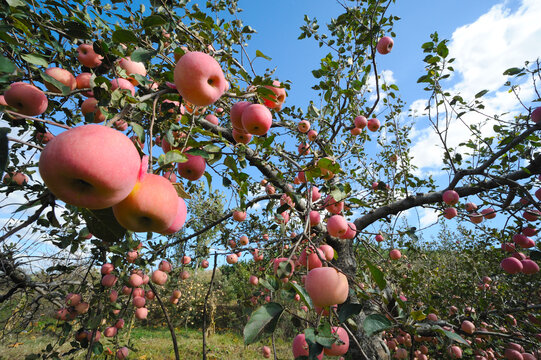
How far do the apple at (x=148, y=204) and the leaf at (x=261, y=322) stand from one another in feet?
1.74

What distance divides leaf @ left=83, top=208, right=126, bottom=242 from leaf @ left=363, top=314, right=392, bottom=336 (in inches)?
41.3

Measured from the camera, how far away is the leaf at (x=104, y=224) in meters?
0.88

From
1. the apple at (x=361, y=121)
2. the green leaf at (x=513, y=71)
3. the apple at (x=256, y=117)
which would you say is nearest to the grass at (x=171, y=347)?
the apple at (x=361, y=121)

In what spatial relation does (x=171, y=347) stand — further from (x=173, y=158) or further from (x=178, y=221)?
(x=173, y=158)

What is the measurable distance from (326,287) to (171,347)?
9.10m

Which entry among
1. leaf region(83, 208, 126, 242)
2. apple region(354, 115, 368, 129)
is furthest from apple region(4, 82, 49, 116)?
apple region(354, 115, 368, 129)

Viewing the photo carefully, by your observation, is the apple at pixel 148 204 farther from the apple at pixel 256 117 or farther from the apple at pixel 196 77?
the apple at pixel 256 117

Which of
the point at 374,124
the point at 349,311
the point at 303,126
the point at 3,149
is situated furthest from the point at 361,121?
the point at 3,149

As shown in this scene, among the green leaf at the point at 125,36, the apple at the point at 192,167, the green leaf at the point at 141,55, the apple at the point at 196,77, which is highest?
the green leaf at the point at 125,36

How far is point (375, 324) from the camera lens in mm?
997

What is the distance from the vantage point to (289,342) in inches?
365

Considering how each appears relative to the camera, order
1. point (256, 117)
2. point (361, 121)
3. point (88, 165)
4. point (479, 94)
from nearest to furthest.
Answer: point (88, 165) → point (256, 117) → point (479, 94) → point (361, 121)

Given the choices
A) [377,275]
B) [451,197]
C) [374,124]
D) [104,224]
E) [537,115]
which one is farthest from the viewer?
[374,124]

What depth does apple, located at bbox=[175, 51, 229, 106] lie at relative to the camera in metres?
0.94
